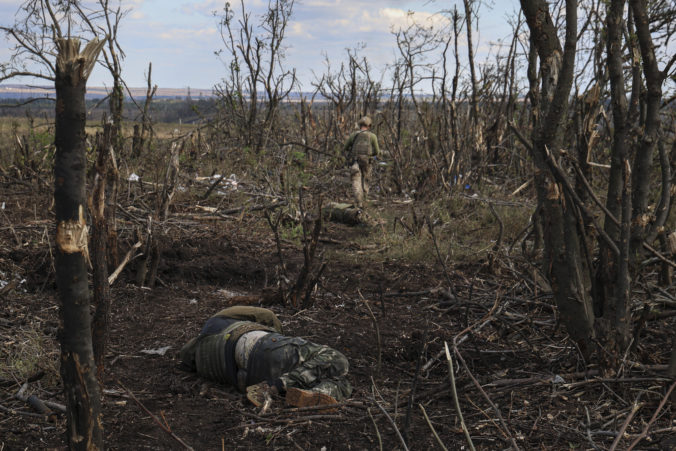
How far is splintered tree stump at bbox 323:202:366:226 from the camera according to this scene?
8.52 meters

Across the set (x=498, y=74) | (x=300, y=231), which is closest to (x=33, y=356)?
(x=300, y=231)

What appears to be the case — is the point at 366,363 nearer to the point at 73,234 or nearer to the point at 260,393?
the point at 260,393

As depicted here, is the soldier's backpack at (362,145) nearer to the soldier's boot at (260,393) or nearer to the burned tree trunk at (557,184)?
the burned tree trunk at (557,184)

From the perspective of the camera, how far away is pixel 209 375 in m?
3.61

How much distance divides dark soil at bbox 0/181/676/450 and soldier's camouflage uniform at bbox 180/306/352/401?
105 mm

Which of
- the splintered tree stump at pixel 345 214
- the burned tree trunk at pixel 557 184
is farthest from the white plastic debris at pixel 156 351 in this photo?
the splintered tree stump at pixel 345 214

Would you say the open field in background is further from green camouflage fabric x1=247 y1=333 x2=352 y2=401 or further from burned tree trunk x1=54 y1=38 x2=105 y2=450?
burned tree trunk x1=54 y1=38 x2=105 y2=450

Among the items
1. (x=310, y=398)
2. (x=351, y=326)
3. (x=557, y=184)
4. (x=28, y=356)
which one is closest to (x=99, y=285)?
(x=28, y=356)

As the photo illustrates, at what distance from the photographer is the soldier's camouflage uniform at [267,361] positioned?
131 inches

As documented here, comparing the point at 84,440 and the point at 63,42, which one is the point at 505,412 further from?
the point at 63,42

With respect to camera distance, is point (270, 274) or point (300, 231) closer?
point (270, 274)

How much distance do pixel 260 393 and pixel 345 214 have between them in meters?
5.46

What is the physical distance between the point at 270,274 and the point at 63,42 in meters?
4.38

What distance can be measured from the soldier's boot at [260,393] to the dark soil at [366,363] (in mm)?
58
